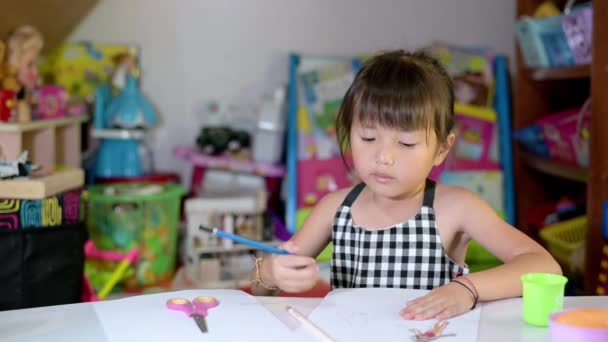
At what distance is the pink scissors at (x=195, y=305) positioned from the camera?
3.22 feet

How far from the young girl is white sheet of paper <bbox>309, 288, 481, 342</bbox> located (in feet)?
0.18

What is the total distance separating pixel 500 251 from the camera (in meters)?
1.20

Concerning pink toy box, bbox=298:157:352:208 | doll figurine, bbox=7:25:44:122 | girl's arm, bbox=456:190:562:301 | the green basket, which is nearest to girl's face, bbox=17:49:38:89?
doll figurine, bbox=7:25:44:122

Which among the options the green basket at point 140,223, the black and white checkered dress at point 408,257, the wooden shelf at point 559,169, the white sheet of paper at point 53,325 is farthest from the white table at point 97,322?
the green basket at point 140,223

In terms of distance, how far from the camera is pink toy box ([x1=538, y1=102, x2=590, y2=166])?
2.21 meters

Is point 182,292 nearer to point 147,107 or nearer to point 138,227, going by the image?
point 138,227

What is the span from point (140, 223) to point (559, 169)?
131cm

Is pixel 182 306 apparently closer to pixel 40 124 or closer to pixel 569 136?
pixel 40 124

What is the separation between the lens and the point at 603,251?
79.2 inches

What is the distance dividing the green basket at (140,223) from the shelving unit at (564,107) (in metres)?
1.22

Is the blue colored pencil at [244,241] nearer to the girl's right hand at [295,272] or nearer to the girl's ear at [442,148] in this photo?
the girl's right hand at [295,272]

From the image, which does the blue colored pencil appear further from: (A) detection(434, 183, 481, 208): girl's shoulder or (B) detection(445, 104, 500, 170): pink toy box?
(B) detection(445, 104, 500, 170): pink toy box

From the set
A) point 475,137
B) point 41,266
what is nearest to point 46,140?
point 41,266

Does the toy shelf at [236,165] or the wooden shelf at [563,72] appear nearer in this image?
the wooden shelf at [563,72]
